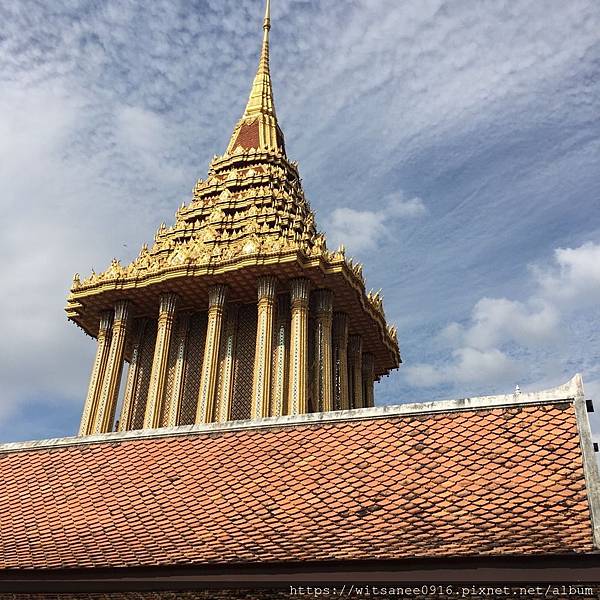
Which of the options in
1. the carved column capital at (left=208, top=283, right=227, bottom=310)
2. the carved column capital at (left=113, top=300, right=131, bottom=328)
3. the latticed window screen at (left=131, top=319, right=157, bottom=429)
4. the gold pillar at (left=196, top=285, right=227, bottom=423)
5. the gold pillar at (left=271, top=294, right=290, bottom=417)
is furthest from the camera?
the carved column capital at (left=113, top=300, right=131, bottom=328)

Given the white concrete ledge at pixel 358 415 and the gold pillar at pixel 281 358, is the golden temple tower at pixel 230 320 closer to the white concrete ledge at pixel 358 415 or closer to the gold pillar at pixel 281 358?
the gold pillar at pixel 281 358

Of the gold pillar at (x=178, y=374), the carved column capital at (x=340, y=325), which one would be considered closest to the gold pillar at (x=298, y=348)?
the carved column capital at (x=340, y=325)

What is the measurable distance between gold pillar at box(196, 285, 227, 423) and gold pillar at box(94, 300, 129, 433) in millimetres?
3228

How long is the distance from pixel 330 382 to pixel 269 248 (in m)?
5.14

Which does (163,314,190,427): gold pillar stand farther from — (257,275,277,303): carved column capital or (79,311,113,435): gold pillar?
(257,275,277,303): carved column capital

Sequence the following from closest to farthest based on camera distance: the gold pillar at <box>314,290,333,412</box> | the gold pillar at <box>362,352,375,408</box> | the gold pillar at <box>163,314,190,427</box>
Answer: the gold pillar at <box>314,290,333,412</box> < the gold pillar at <box>163,314,190,427</box> < the gold pillar at <box>362,352,375,408</box>

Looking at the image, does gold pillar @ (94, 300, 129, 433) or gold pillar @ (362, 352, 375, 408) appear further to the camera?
gold pillar @ (362, 352, 375, 408)

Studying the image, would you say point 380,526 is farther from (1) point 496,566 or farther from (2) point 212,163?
(2) point 212,163

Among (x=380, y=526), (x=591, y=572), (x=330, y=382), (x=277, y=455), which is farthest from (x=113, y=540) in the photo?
(x=330, y=382)

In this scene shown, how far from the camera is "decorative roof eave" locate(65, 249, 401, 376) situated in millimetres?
24109

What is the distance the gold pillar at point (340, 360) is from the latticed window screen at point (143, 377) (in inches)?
276

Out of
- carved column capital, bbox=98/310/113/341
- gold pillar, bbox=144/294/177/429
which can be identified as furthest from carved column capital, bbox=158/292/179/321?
carved column capital, bbox=98/310/113/341

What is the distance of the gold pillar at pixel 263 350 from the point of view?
22.7 m

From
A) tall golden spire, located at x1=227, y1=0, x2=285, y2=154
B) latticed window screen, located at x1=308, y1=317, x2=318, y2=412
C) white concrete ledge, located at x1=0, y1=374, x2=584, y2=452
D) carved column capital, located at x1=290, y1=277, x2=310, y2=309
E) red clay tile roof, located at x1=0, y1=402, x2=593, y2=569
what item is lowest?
red clay tile roof, located at x1=0, y1=402, x2=593, y2=569
